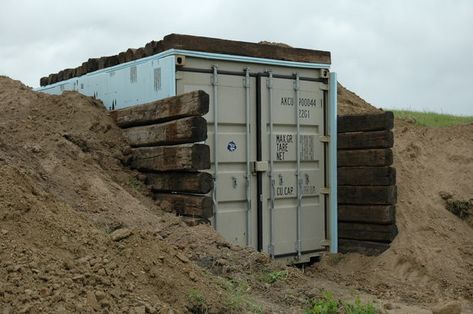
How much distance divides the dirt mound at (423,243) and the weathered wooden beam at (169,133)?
11.3ft

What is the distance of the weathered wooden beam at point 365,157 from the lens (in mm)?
10297

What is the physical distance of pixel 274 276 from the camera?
6.54 m

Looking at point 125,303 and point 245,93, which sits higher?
point 245,93

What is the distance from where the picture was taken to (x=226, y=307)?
5.29 m

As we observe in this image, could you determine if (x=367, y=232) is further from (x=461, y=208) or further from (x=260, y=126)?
(x=260, y=126)

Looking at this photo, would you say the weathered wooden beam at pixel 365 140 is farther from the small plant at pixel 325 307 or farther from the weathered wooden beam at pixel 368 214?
the small plant at pixel 325 307

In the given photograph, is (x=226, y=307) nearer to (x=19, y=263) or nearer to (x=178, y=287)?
(x=178, y=287)

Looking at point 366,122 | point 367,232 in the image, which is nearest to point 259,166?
point 366,122

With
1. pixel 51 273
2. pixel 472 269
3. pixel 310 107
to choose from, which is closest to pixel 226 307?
pixel 51 273

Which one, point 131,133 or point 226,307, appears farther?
point 131,133

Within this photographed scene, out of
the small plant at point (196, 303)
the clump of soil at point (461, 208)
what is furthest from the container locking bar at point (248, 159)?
the clump of soil at point (461, 208)

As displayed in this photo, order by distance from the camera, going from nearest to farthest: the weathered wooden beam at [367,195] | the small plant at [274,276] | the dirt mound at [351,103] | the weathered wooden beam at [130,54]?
the small plant at [274,276] < the weathered wooden beam at [130,54] < the weathered wooden beam at [367,195] < the dirt mound at [351,103]

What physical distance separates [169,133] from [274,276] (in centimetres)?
242

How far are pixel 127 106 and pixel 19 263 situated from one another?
4990 millimetres
